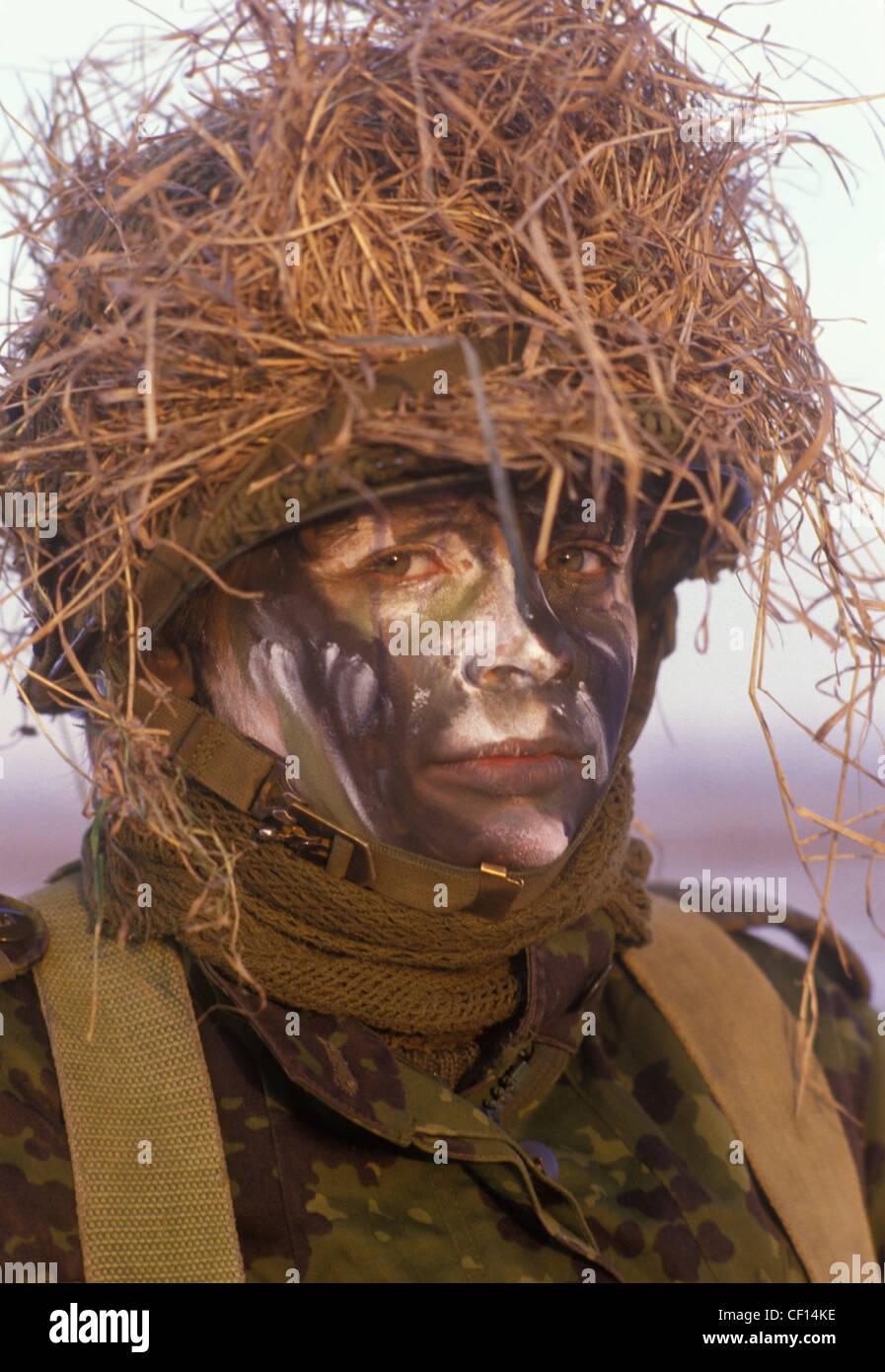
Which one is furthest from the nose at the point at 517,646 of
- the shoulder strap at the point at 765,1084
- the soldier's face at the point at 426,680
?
the shoulder strap at the point at 765,1084

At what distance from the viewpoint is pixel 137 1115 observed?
140cm

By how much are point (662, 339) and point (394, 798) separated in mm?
590

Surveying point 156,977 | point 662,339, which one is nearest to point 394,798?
point 156,977

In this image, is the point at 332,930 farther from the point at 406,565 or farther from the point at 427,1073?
the point at 406,565

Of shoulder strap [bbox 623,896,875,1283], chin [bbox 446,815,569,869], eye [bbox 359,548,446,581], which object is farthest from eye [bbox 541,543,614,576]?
shoulder strap [bbox 623,896,875,1283]

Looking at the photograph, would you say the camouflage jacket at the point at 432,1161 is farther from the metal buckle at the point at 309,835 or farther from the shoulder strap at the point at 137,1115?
the metal buckle at the point at 309,835

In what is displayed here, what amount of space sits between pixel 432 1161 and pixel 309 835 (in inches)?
15.9

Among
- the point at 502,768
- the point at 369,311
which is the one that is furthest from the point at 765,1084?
the point at 369,311

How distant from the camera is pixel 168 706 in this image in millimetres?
1495

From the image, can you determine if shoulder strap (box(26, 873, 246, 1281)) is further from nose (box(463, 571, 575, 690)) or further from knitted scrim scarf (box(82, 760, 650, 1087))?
nose (box(463, 571, 575, 690))

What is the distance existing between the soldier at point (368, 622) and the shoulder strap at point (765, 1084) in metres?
0.06

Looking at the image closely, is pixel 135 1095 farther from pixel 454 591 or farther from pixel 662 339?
pixel 662 339

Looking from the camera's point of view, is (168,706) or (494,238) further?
(168,706)

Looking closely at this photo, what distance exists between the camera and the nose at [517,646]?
4.61 ft
